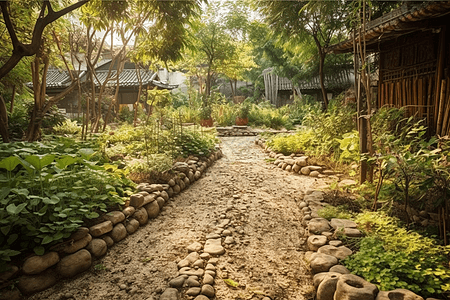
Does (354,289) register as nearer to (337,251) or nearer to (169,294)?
(337,251)

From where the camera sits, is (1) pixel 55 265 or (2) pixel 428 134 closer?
(1) pixel 55 265

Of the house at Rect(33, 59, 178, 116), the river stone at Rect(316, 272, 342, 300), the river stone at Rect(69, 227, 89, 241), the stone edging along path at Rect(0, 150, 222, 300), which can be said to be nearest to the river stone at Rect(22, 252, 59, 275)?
the stone edging along path at Rect(0, 150, 222, 300)

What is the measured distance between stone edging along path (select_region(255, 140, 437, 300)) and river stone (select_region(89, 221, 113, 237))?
7.27 feet

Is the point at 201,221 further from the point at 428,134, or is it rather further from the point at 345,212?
the point at 428,134

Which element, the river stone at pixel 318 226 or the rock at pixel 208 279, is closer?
the rock at pixel 208 279

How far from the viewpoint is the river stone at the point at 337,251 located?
2.77 meters

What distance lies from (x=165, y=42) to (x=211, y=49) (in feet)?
38.1

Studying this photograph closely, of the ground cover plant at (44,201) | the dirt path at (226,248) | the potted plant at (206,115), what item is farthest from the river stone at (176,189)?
the potted plant at (206,115)

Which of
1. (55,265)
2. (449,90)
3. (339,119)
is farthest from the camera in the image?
(339,119)

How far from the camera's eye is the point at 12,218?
2.48m

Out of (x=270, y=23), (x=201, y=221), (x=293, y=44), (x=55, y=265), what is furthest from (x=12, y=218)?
(x=293, y=44)

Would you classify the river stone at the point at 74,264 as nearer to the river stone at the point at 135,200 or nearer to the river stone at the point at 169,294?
the river stone at the point at 169,294

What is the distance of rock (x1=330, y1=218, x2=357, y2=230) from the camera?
3.25m

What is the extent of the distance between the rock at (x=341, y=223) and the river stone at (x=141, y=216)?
2.41 metres
